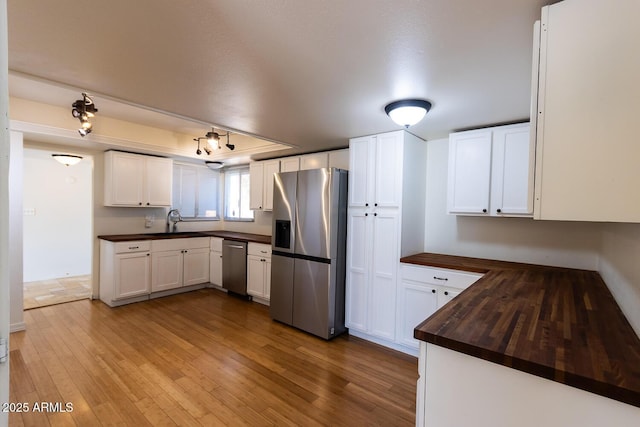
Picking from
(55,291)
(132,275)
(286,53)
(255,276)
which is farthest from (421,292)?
(55,291)

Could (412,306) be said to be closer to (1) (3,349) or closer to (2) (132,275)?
(1) (3,349)

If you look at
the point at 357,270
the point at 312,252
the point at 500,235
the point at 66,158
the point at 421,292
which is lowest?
the point at 421,292

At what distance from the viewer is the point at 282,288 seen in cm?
357

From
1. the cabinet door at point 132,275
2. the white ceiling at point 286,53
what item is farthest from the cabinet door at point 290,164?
the cabinet door at point 132,275

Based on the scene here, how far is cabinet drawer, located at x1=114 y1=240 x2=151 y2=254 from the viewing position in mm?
3980

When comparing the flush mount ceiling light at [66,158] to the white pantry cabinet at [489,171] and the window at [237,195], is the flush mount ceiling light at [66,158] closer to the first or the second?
the window at [237,195]

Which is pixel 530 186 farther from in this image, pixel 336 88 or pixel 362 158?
pixel 362 158

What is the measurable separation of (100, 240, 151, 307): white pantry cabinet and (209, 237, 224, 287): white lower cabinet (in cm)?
97

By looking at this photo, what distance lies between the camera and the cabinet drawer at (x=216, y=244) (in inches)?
191

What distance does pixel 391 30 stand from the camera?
132 cm

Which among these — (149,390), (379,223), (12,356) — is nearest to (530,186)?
(379,223)

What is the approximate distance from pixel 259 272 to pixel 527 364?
367cm

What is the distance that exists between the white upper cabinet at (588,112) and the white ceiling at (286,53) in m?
0.25

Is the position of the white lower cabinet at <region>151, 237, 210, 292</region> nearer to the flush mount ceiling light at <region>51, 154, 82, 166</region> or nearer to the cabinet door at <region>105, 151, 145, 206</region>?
the cabinet door at <region>105, 151, 145, 206</region>
